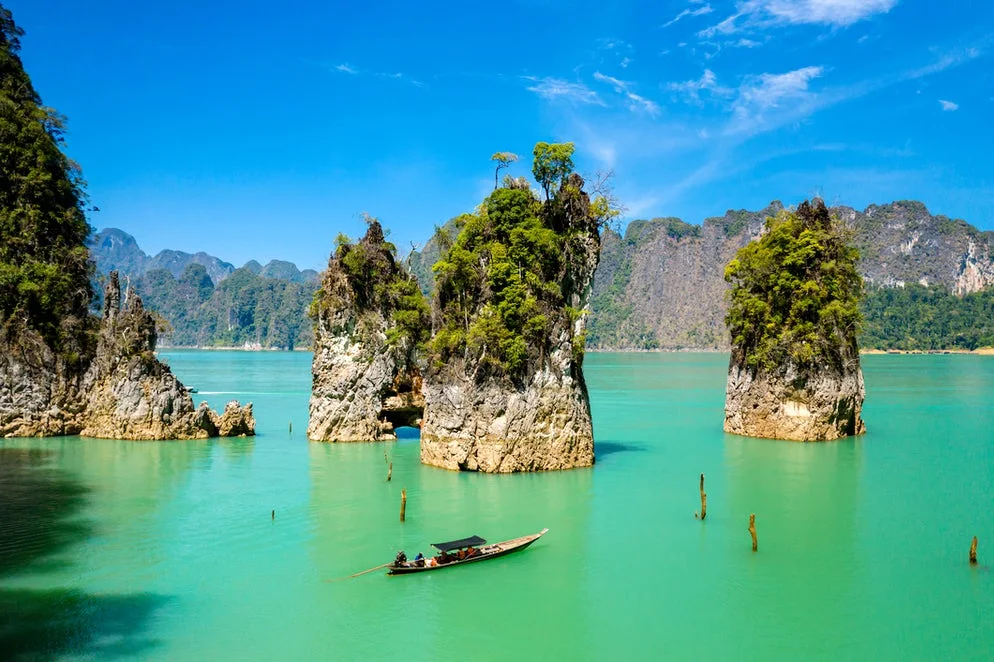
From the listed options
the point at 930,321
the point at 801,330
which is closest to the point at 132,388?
the point at 801,330

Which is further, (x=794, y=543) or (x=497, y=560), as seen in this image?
(x=794, y=543)

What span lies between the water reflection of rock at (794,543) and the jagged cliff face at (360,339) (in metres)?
14.8

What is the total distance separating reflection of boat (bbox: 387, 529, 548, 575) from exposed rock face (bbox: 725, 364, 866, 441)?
65.4 feet

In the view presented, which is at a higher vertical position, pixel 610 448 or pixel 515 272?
pixel 515 272

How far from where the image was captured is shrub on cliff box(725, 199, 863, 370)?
102 feet

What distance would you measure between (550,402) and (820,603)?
11047 mm

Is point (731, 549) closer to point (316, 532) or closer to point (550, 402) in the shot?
point (550, 402)

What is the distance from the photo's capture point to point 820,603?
44.0 ft

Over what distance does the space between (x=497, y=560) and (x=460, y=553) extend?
97cm

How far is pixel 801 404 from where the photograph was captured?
3173 cm

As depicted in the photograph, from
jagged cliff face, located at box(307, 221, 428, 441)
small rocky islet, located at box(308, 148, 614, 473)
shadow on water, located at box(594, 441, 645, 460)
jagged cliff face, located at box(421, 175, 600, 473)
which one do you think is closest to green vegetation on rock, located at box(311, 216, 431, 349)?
jagged cliff face, located at box(307, 221, 428, 441)

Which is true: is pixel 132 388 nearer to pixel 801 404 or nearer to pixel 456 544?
pixel 456 544

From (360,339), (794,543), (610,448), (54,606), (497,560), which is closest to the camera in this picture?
(54,606)

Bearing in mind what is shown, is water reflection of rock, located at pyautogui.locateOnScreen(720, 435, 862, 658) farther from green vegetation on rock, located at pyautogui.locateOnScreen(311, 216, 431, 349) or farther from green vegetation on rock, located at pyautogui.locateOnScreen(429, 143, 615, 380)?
green vegetation on rock, located at pyautogui.locateOnScreen(311, 216, 431, 349)
